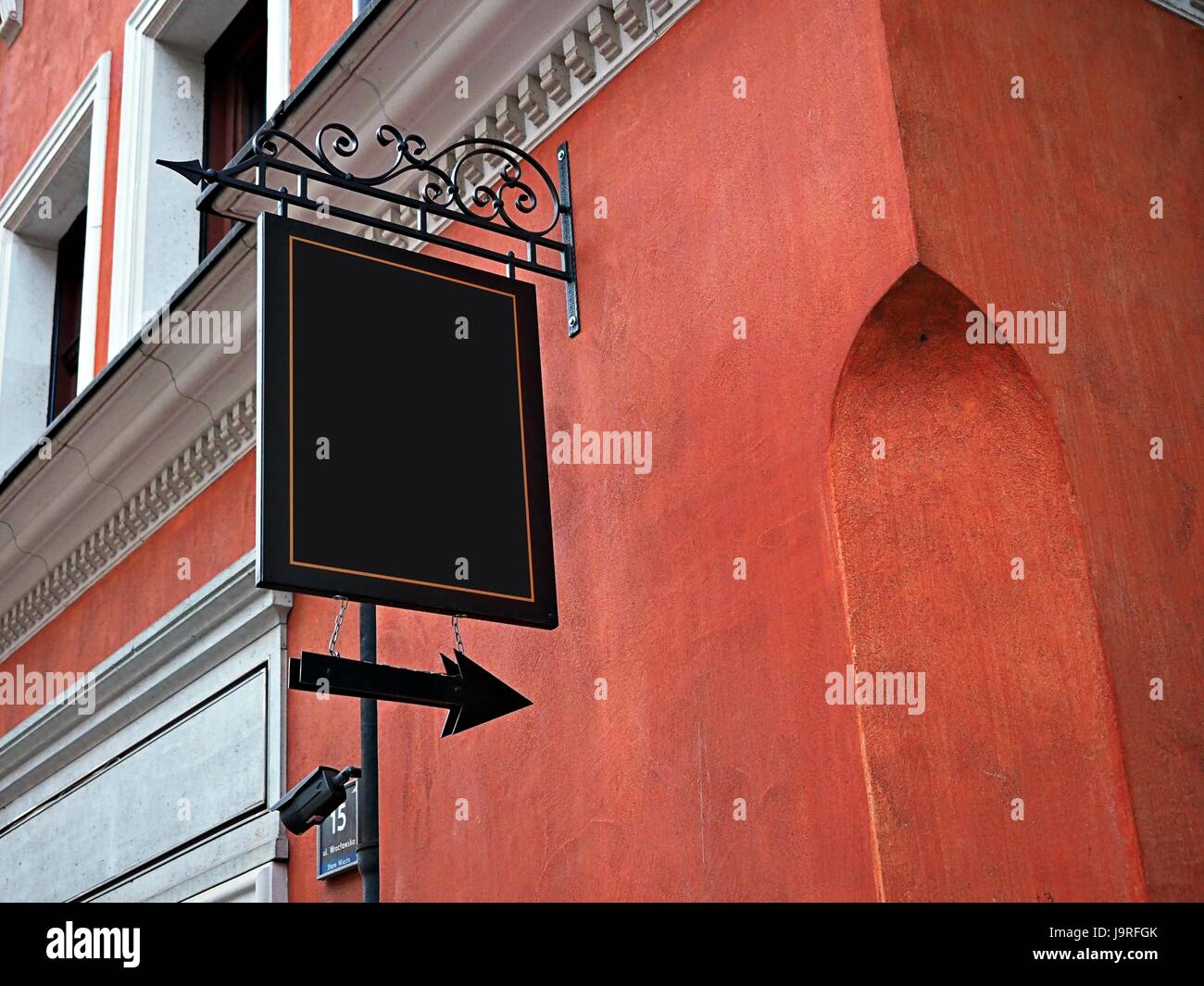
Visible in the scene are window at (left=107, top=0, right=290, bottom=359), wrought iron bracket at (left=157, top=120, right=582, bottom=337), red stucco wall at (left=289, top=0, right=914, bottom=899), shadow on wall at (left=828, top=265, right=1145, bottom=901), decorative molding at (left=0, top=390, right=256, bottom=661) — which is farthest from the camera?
window at (left=107, top=0, right=290, bottom=359)

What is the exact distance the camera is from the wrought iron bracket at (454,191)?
5008 millimetres

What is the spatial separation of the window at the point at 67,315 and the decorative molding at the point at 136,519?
5.24ft

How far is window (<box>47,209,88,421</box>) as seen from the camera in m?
10.6

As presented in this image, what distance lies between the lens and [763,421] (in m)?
4.58

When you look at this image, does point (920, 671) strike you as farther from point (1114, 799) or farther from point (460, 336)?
point (460, 336)

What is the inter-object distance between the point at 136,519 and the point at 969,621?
5.15 meters

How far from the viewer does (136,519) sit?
8289 millimetres

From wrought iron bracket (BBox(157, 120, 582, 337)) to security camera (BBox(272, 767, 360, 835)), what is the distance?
169 centimetres

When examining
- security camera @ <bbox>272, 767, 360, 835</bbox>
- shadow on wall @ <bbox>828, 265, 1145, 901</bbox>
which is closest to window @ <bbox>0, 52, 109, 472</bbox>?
security camera @ <bbox>272, 767, 360, 835</bbox>
